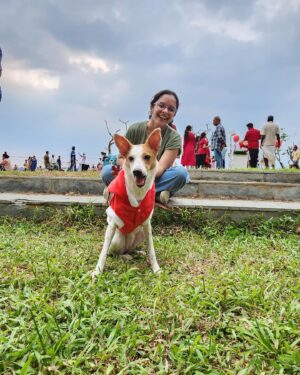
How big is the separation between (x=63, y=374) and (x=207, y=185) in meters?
4.75

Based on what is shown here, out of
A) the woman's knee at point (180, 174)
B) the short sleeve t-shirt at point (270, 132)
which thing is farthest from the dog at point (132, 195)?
the short sleeve t-shirt at point (270, 132)

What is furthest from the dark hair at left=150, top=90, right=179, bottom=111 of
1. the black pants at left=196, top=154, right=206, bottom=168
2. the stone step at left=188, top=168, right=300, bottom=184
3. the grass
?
the black pants at left=196, top=154, right=206, bottom=168

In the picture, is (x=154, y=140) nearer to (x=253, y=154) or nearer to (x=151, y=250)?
(x=151, y=250)

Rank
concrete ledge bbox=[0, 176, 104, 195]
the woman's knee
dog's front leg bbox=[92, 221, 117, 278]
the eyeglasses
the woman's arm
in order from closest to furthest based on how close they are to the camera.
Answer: dog's front leg bbox=[92, 221, 117, 278] < the eyeglasses < the woman's arm < the woman's knee < concrete ledge bbox=[0, 176, 104, 195]

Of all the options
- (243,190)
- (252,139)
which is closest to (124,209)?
(243,190)

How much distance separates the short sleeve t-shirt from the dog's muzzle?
10.3 meters

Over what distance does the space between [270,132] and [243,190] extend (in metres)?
6.94

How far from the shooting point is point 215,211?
4.64 m

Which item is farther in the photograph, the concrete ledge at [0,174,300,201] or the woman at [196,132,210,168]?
the woman at [196,132,210,168]

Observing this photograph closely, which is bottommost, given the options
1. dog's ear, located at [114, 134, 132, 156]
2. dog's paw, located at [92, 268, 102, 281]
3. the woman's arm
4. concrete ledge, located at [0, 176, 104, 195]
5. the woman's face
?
dog's paw, located at [92, 268, 102, 281]

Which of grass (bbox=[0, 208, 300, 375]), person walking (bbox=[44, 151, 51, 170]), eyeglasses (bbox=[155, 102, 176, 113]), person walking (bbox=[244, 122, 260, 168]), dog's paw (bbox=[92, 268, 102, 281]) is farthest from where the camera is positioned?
person walking (bbox=[44, 151, 51, 170])

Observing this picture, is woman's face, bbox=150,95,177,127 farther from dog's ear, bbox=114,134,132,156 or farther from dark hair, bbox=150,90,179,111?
dog's ear, bbox=114,134,132,156

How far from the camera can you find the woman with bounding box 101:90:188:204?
3.88 metres

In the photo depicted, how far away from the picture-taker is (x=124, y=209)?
3059 millimetres
